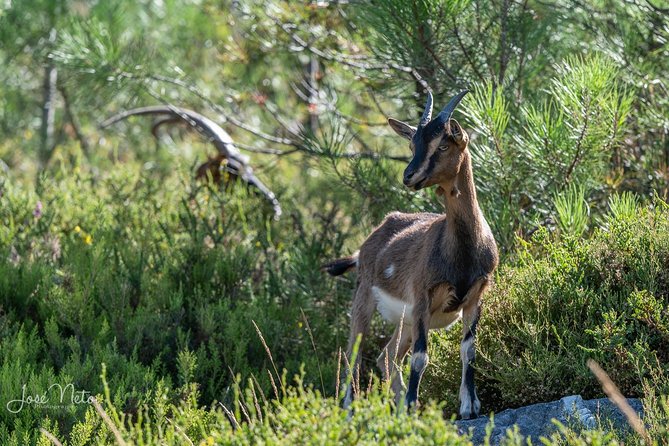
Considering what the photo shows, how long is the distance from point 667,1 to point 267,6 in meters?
3.64

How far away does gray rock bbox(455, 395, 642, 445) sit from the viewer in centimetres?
482

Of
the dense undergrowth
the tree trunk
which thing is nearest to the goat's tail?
the dense undergrowth

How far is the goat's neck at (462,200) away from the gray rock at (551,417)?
3.37 feet

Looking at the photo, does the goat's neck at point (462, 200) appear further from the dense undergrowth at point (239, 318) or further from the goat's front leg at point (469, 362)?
the dense undergrowth at point (239, 318)

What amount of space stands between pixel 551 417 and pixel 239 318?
9.52 ft

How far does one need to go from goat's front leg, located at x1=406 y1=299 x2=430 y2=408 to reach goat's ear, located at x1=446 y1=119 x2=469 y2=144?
0.94m

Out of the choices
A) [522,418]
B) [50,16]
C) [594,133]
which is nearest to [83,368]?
[522,418]

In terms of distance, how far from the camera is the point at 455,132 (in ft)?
17.4

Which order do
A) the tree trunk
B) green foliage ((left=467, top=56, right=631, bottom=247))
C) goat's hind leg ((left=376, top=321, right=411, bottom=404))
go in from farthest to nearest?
the tree trunk < green foliage ((left=467, top=56, right=631, bottom=247)) < goat's hind leg ((left=376, top=321, right=411, bottom=404))

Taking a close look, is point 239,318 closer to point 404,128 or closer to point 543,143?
point 404,128

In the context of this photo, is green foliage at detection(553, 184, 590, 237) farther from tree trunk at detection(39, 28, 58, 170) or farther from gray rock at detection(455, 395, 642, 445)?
tree trunk at detection(39, 28, 58, 170)

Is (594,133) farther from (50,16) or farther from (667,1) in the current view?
(50,16)
